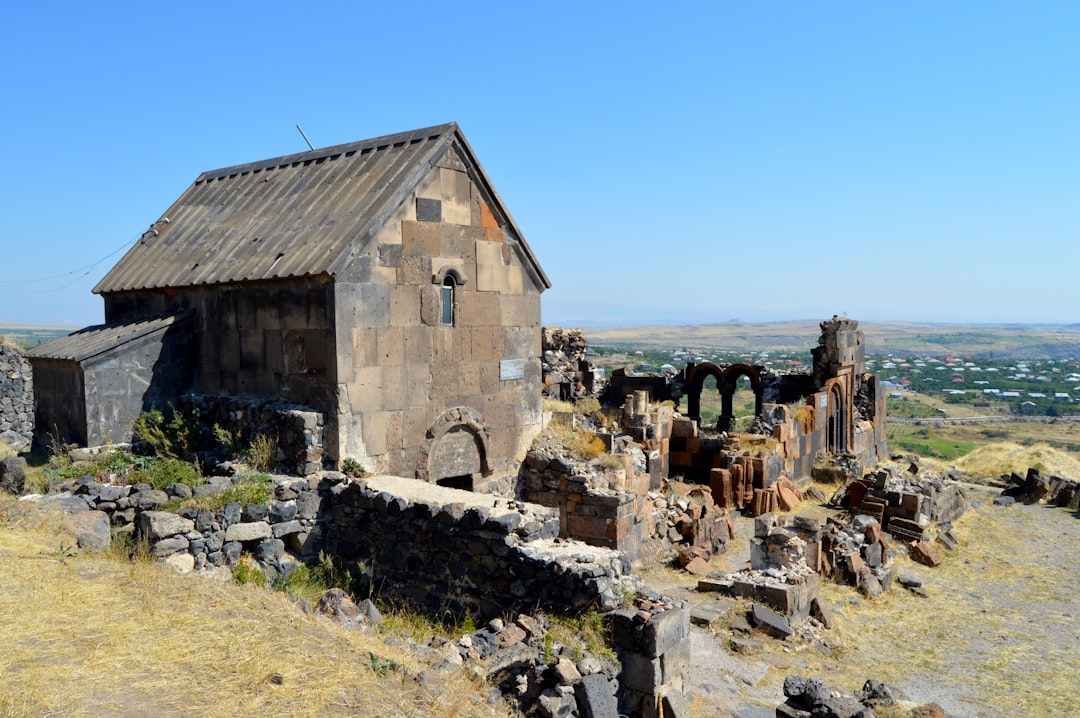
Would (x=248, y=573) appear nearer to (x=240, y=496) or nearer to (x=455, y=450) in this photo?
(x=240, y=496)

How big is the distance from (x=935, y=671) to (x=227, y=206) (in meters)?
10.3

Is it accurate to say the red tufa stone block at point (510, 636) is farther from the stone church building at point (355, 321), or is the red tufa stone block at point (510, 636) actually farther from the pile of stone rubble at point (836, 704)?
the stone church building at point (355, 321)

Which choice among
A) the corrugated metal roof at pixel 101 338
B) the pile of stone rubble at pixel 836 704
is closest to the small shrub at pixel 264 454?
the corrugated metal roof at pixel 101 338

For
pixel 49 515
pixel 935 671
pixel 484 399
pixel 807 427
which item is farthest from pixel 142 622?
pixel 807 427

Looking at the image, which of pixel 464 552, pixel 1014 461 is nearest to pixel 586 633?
pixel 464 552

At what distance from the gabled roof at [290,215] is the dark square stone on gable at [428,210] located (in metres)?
0.20

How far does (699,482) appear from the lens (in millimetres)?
15047

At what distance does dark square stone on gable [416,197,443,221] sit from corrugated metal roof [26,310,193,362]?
3309 millimetres

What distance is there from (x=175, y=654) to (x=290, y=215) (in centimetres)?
626

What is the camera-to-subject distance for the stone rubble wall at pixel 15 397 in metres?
17.7

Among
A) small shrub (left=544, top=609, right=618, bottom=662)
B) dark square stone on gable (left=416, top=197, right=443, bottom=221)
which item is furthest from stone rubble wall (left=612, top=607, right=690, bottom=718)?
dark square stone on gable (left=416, top=197, right=443, bottom=221)

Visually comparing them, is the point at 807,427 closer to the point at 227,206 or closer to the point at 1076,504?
the point at 1076,504

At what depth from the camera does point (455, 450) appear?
9.73 meters

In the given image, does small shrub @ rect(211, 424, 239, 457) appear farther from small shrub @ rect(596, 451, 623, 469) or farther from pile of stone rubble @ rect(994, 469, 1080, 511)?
pile of stone rubble @ rect(994, 469, 1080, 511)
